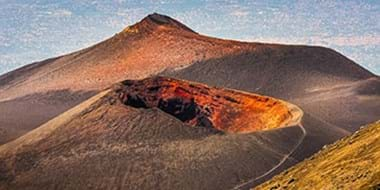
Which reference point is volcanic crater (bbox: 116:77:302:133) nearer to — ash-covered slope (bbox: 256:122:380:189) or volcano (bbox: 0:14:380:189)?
volcano (bbox: 0:14:380:189)

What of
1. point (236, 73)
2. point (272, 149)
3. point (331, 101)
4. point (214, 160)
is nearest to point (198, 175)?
point (214, 160)

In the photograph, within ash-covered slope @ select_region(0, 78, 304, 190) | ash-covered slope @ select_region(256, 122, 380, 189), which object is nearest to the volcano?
ash-covered slope @ select_region(0, 78, 304, 190)

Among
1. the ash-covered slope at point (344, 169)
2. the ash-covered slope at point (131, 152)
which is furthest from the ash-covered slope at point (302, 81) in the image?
the ash-covered slope at point (344, 169)

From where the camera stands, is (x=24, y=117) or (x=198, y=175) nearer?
(x=198, y=175)

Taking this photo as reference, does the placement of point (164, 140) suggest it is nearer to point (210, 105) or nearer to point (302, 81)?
point (210, 105)

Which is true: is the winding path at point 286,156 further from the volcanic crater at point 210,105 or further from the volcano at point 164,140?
the volcanic crater at point 210,105

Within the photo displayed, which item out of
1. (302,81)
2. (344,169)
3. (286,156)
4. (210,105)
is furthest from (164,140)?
(302,81)

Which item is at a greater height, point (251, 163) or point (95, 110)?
point (95, 110)

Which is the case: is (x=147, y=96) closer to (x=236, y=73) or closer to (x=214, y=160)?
(x=214, y=160)
